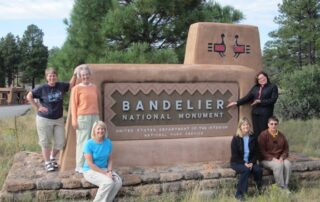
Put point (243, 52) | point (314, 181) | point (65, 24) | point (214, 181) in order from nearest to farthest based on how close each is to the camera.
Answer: point (214, 181) < point (314, 181) < point (243, 52) < point (65, 24)

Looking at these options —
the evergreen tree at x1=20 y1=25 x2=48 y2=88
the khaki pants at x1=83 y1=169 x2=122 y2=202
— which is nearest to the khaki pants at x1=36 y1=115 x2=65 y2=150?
the khaki pants at x1=83 y1=169 x2=122 y2=202

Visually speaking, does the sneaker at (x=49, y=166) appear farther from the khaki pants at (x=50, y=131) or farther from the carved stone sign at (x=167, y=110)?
the carved stone sign at (x=167, y=110)

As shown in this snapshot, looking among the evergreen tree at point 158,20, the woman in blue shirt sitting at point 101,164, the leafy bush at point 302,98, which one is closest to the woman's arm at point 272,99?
the woman in blue shirt sitting at point 101,164

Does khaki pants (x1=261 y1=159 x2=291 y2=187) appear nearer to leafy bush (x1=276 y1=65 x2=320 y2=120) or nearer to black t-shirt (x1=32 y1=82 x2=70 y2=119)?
black t-shirt (x1=32 y1=82 x2=70 y2=119)

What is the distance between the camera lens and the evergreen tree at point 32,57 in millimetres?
49125

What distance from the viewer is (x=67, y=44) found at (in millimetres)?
12391

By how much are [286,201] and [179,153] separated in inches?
70.4

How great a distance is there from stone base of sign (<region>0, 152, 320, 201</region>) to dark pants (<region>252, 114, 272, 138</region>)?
681 mm

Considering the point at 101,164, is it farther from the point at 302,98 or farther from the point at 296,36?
the point at 296,36

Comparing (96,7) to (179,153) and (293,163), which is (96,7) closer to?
(179,153)

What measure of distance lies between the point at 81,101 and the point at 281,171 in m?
2.85

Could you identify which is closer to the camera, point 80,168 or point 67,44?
point 80,168

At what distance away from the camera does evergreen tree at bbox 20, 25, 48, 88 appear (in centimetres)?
4912

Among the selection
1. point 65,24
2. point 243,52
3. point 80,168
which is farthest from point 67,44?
point 80,168
